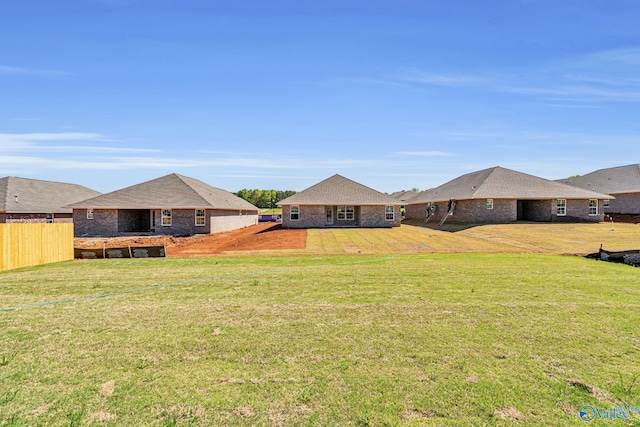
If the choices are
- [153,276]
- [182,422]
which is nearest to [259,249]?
[153,276]

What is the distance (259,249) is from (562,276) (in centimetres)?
1383

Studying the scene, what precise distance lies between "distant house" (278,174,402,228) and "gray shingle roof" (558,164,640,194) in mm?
27567

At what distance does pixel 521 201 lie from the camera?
38969mm

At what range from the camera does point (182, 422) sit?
3963 mm

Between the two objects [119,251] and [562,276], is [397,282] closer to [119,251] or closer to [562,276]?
[562,276]

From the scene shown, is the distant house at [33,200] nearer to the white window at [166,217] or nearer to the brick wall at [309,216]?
the white window at [166,217]

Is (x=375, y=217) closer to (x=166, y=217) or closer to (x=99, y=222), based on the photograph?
(x=166, y=217)

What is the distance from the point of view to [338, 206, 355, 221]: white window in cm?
3569

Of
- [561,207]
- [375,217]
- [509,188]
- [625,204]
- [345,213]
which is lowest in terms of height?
[375,217]

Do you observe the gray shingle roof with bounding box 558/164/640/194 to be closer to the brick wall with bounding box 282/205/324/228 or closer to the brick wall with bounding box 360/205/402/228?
the brick wall with bounding box 360/205/402/228

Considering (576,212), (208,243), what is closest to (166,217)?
(208,243)

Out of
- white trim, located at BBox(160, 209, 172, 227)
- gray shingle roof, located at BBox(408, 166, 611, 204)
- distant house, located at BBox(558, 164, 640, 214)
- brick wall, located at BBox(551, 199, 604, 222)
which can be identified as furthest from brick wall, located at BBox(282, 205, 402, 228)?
distant house, located at BBox(558, 164, 640, 214)

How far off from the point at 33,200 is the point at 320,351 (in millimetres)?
42730

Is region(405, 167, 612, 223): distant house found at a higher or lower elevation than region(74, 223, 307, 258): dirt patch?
higher
